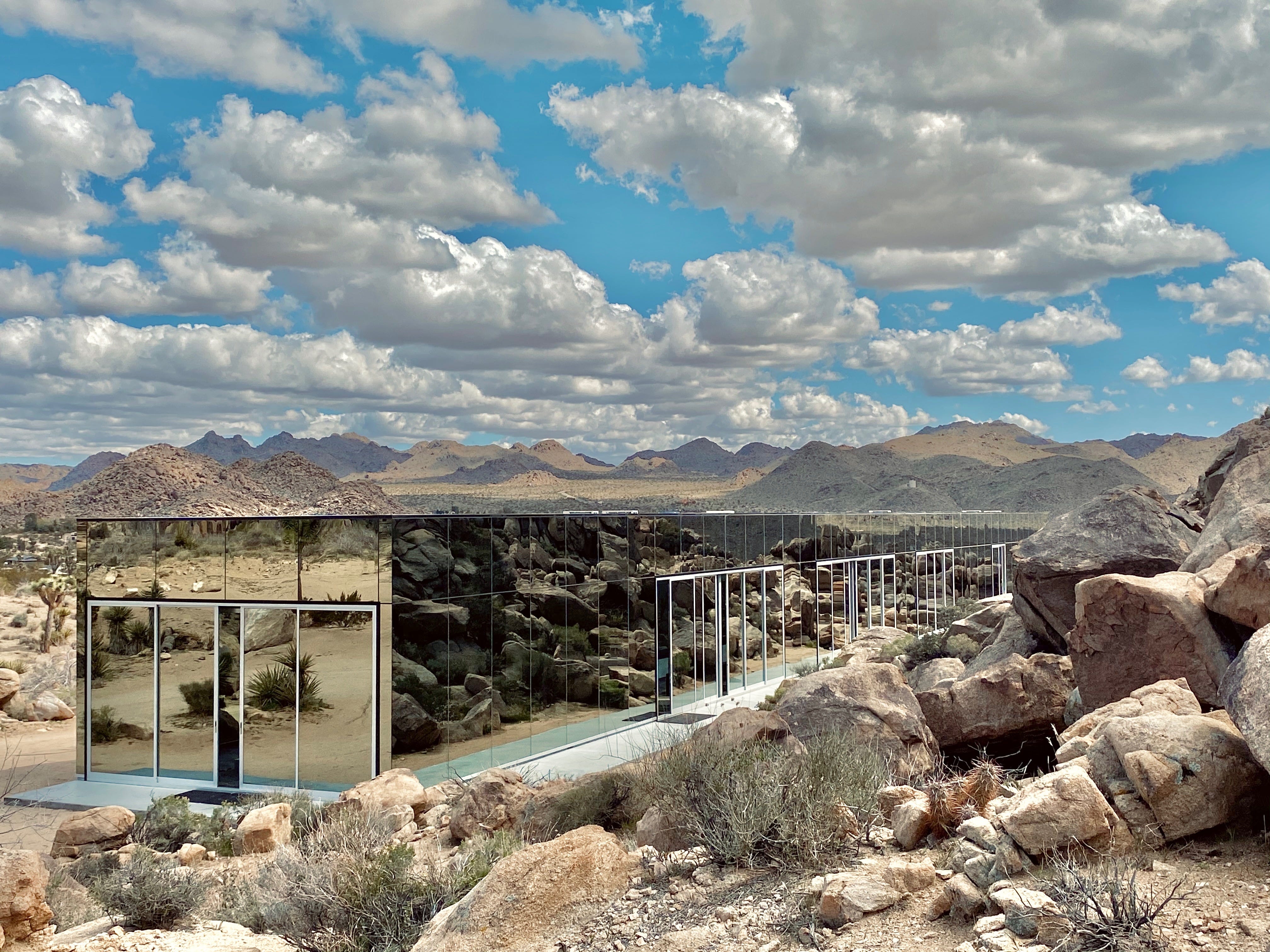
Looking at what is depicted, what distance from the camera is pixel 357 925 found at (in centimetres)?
666

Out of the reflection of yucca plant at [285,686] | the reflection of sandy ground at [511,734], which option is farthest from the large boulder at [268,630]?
the reflection of sandy ground at [511,734]

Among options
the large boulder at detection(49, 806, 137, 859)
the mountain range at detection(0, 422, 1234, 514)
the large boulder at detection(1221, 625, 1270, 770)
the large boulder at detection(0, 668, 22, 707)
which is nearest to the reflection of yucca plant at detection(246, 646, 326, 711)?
the large boulder at detection(49, 806, 137, 859)

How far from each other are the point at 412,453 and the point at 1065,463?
89.4 metres

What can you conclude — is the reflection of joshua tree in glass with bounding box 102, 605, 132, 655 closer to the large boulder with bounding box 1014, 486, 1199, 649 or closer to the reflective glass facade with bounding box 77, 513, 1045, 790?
the reflective glass facade with bounding box 77, 513, 1045, 790

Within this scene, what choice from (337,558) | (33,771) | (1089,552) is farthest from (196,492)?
(1089,552)

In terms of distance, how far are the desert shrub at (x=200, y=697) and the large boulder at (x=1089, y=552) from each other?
1235cm

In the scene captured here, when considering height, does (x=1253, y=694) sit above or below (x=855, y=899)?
above

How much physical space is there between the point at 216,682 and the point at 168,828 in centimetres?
300

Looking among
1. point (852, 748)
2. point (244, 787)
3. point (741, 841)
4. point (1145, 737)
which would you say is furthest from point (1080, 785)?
point (244, 787)

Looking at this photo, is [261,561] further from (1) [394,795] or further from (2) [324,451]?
(2) [324,451]

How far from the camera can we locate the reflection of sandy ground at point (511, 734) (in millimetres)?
13594

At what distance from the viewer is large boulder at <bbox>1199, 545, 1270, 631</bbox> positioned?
28.1ft

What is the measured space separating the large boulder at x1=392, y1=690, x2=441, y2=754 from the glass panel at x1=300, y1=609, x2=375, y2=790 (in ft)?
1.06

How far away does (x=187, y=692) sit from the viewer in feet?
48.4
